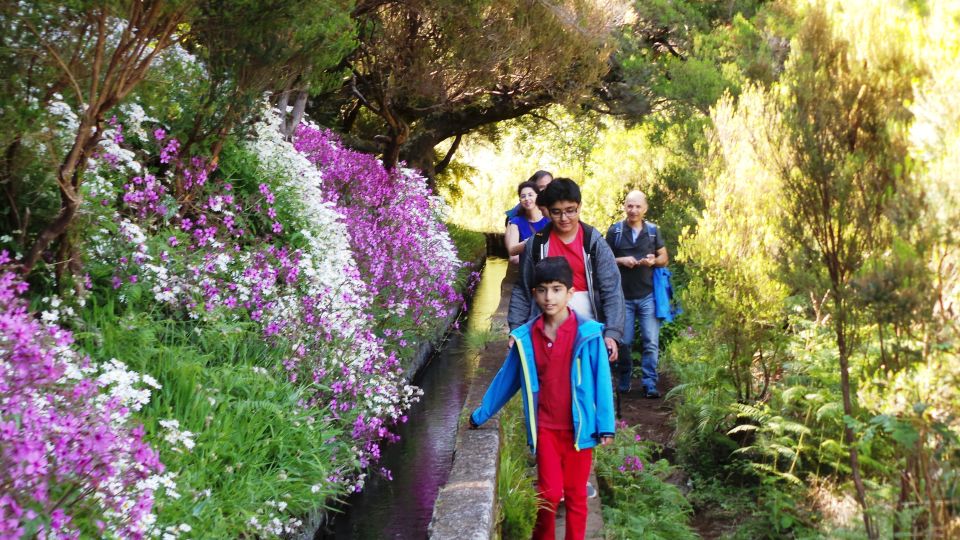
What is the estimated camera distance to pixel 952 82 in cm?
399

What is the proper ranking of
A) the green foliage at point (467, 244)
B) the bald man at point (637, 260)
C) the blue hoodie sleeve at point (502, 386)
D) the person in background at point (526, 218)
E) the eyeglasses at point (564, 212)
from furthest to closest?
the green foliage at point (467, 244)
the bald man at point (637, 260)
the person in background at point (526, 218)
the eyeglasses at point (564, 212)
the blue hoodie sleeve at point (502, 386)

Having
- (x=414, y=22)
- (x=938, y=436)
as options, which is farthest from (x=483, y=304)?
(x=938, y=436)

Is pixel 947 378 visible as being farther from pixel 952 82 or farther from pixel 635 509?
pixel 635 509

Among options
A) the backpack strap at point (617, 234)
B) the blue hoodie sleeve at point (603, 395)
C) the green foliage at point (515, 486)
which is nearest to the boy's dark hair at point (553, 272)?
the blue hoodie sleeve at point (603, 395)

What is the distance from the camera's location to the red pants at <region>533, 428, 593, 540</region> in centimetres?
511

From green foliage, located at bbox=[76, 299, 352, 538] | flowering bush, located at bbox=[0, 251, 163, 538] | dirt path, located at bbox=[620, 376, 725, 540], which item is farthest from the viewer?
dirt path, located at bbox=[620, 376, 725, 540]

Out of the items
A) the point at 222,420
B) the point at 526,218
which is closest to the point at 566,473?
the point at 222,420

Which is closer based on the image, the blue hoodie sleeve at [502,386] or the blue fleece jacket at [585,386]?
the blue fleece jacket at [585,386]

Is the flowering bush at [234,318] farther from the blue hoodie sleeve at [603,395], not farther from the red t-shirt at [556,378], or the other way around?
the blue hoodie sleeve at [603,395]

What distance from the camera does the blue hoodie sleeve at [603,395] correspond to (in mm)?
4957

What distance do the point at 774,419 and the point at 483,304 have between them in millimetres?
10536

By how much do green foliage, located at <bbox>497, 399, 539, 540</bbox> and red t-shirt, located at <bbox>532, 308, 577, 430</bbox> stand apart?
0.61 meters

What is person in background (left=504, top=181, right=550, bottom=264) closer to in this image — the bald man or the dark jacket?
the bald man

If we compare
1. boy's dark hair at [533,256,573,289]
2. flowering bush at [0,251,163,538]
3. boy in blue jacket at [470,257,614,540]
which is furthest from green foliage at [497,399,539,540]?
flowering bush at [0,251,163,538]
